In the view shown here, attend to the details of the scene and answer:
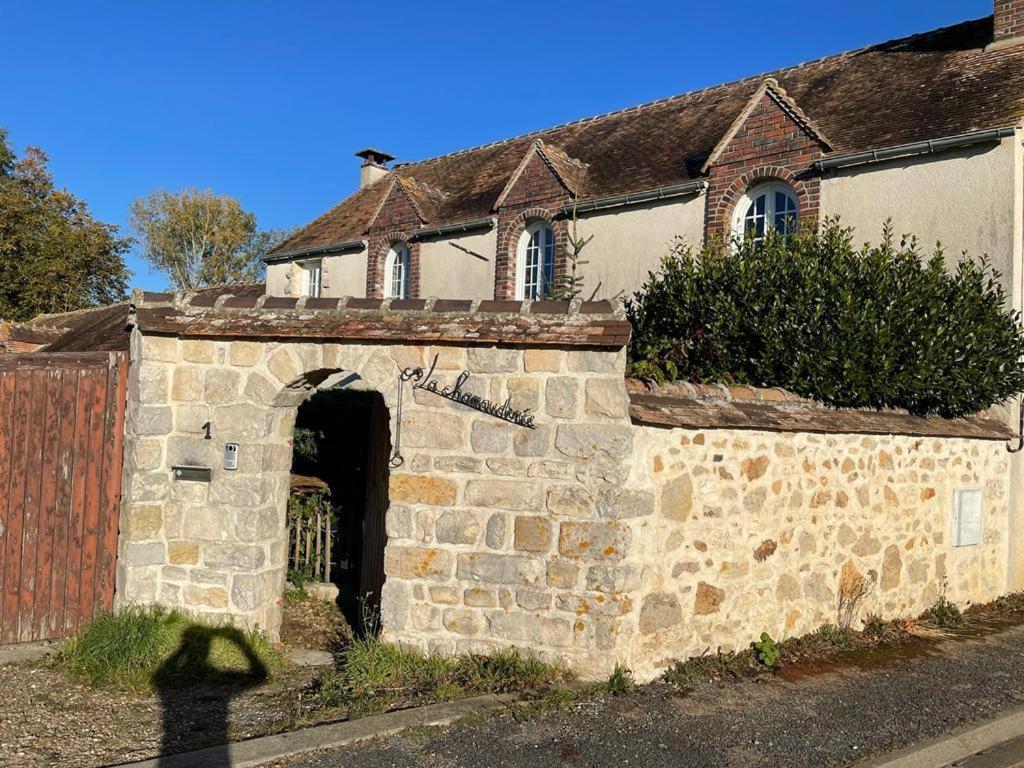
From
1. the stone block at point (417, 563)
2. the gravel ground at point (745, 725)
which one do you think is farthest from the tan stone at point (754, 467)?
the stone block at point (417, 563)

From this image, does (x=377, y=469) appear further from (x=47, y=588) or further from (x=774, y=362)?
(x=774, y=362)

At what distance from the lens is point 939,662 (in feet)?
22.8

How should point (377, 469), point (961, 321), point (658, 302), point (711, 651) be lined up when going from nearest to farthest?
point (711, 651) → point (377, 469) → point (961, 321) → point (658, 302)

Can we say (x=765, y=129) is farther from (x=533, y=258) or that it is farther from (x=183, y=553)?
(x=183, y=553)

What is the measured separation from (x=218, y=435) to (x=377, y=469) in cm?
196

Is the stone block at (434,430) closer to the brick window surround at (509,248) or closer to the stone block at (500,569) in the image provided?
the stone block at (500,569)

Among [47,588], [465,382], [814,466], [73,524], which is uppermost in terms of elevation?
[465,382]

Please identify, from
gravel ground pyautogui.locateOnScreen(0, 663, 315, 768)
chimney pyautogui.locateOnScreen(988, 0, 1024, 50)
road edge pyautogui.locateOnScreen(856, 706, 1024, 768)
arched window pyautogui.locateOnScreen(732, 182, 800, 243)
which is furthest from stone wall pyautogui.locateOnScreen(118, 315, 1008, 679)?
chimney pyautogui.locateOnScreen(988, 0, 1024, 50)

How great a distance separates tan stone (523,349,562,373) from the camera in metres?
5.79

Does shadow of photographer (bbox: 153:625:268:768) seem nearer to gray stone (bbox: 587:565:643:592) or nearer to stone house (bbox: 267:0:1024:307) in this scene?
gray stone (bbox: 587:565:643:592)

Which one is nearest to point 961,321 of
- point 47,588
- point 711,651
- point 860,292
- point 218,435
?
point 860,292

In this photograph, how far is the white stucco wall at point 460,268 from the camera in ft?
50.8

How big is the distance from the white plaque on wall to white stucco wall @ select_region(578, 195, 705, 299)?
5.28m

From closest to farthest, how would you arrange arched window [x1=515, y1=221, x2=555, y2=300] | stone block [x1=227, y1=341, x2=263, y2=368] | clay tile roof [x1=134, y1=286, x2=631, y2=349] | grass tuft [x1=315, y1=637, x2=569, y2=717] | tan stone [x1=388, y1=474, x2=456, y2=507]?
grass tuft [x1=315, y1=637, x2=569, y2=717] < clay tile roof [x1=134, y1=286, x2=631, y2=349] < tan stone [x1=388, y1=474, x2=456, y2=507] < stone block [x1=227, y1=341, x2=263, y2=368] < arched window [x1=515, y1=221, x2=555, y2=300]
